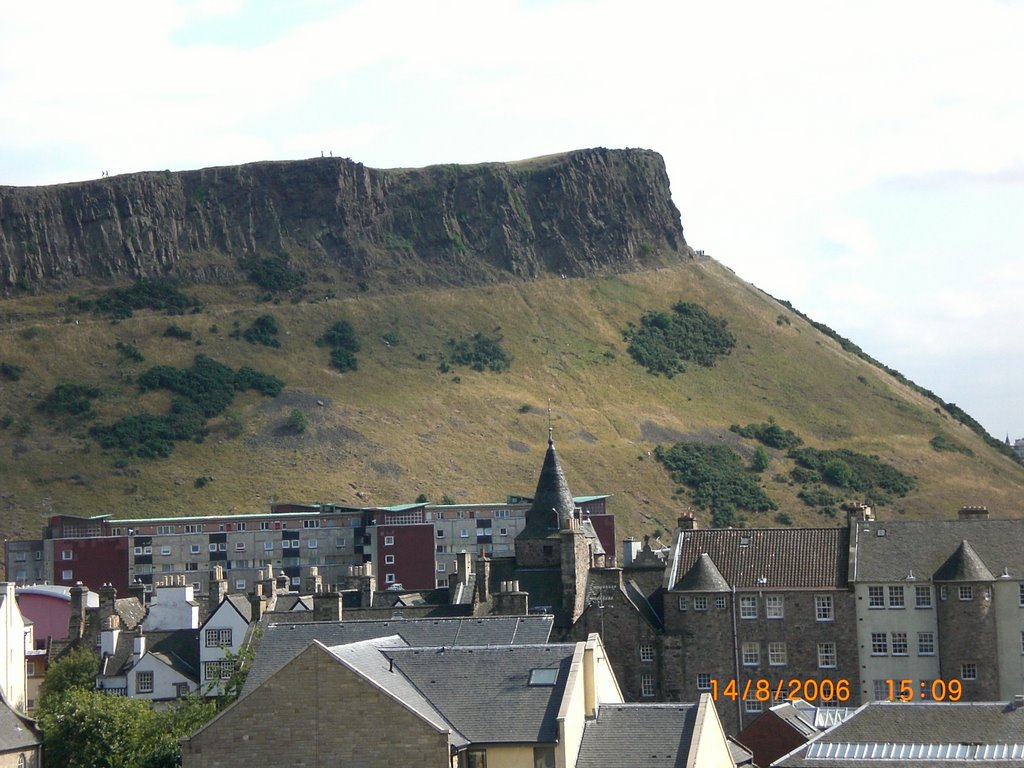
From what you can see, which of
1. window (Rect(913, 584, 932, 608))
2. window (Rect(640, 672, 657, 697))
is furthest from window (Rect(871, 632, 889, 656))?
window (Rect(640, 672, 657, 697))

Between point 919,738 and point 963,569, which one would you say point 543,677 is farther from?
point 963,569

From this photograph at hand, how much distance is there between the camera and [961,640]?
226ft

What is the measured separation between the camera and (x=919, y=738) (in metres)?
47.7

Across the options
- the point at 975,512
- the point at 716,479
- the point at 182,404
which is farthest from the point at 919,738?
the point at 182,404

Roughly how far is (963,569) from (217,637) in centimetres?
2905

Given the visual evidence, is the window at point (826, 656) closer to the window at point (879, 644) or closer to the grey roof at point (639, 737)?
the window at point (879, 644)

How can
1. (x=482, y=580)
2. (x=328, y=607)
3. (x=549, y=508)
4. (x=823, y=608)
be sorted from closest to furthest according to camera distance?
(x=328, y=607) < (x=823, y=608) < (x=482, y=580) < (x=549, y=508)

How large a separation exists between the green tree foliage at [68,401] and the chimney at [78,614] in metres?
91.7

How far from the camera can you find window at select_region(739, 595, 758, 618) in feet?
233

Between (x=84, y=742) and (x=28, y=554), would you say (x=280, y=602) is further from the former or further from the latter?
(x=28, y=554)

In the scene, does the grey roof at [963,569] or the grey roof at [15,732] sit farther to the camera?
the grey roof at [963,569]

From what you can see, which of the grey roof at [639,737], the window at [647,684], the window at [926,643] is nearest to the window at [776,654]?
the window at [647,684]

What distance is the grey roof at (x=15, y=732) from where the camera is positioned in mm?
58344

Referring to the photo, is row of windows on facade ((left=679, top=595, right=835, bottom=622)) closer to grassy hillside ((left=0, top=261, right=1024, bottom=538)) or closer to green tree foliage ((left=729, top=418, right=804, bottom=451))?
grassy hillside ((left=0, top=261, right=1024, bottom=538))
